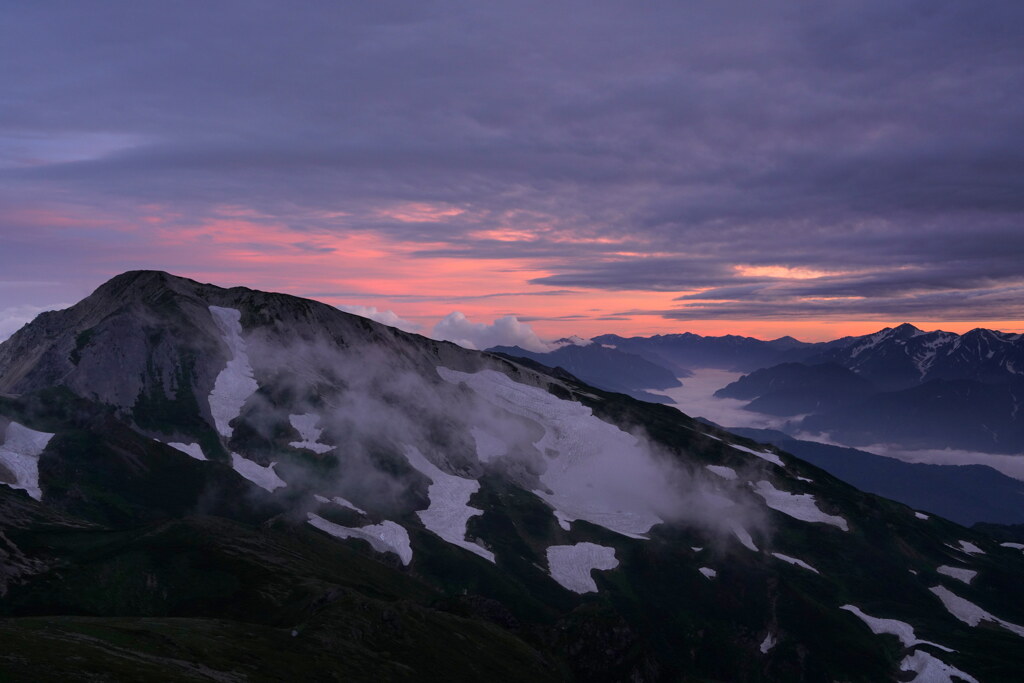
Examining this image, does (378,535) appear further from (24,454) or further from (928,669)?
(928,669)

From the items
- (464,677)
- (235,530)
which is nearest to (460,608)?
(464,677)

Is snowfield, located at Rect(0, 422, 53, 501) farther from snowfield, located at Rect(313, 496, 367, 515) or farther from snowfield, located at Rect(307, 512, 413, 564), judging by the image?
snowfield, located at Rect(313, 496, 367, 515)

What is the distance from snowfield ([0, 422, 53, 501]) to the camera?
156 meters

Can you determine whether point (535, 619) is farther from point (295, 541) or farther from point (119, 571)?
point (119, 571)

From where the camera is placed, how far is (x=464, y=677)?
99.9 metres

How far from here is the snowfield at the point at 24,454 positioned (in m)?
156

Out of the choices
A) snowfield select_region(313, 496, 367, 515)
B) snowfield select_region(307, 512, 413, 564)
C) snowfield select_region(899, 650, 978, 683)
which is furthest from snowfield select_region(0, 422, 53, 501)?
snowfield select_region(899, 650, 978, 683)

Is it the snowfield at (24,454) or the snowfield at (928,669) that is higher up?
the snowfield at (24,454)

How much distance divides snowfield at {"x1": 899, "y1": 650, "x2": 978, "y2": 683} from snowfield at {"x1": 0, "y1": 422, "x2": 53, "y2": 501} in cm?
20679

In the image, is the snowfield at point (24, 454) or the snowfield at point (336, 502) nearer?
the snowfield at point (24, 454)

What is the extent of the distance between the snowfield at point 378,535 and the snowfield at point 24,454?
198 feet

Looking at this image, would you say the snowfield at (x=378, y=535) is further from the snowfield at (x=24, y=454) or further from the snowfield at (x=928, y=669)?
the snowfield at (x=928, y=669)

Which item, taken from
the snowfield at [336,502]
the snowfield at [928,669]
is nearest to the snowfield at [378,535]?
the snowfield at [336,502]

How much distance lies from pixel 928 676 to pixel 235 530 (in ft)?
540
